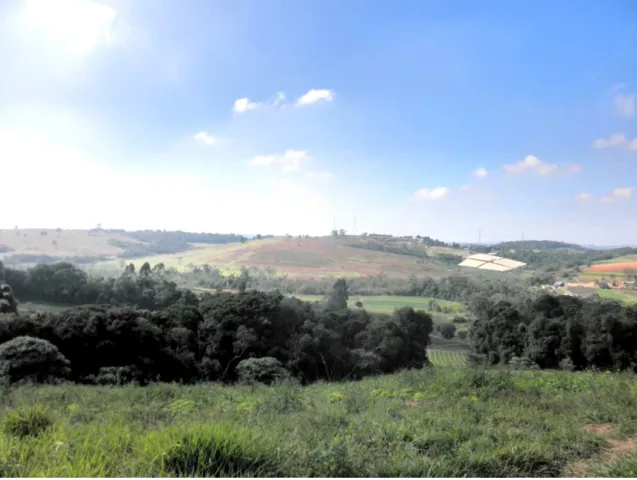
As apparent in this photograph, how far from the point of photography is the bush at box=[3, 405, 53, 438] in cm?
307

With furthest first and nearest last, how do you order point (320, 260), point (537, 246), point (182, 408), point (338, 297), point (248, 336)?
point (537, 246) < point (320, 260) < point (338, 297) < point (248, 336) < point (182, 408)

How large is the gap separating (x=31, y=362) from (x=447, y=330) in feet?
104

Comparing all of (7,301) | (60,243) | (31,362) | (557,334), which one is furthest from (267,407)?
(60,243)

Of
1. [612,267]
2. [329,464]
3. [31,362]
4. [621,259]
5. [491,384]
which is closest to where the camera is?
[329,464]

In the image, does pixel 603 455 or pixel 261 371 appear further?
pixel 261 371

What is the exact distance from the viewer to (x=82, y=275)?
3506 cm

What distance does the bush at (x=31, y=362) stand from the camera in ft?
37.9

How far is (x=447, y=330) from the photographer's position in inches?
1432

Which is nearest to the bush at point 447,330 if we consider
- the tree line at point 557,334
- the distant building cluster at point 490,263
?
the tree line at point 557,334

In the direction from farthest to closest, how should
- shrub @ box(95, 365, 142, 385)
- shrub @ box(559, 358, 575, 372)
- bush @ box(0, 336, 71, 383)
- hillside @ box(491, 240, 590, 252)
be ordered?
hillside @ box(491, 240, 590, 252) → shrub @ box(559, 358, 575, 372) → shrub @ box(95, 365, 142, 385) → bush @ box(0, 336, 71, 383)

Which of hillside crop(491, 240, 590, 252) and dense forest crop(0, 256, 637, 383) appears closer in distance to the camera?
dense forest crop(0, 256, 637, 383)

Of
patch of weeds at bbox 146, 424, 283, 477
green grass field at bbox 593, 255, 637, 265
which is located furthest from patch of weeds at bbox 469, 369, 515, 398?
green grass field at bbox 593, 255, 637, 265

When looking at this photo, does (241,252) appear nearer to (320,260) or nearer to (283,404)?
→ (320,260)

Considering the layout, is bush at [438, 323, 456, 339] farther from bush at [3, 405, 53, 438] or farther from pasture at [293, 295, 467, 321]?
bush at [3, 405, 53, 438]
